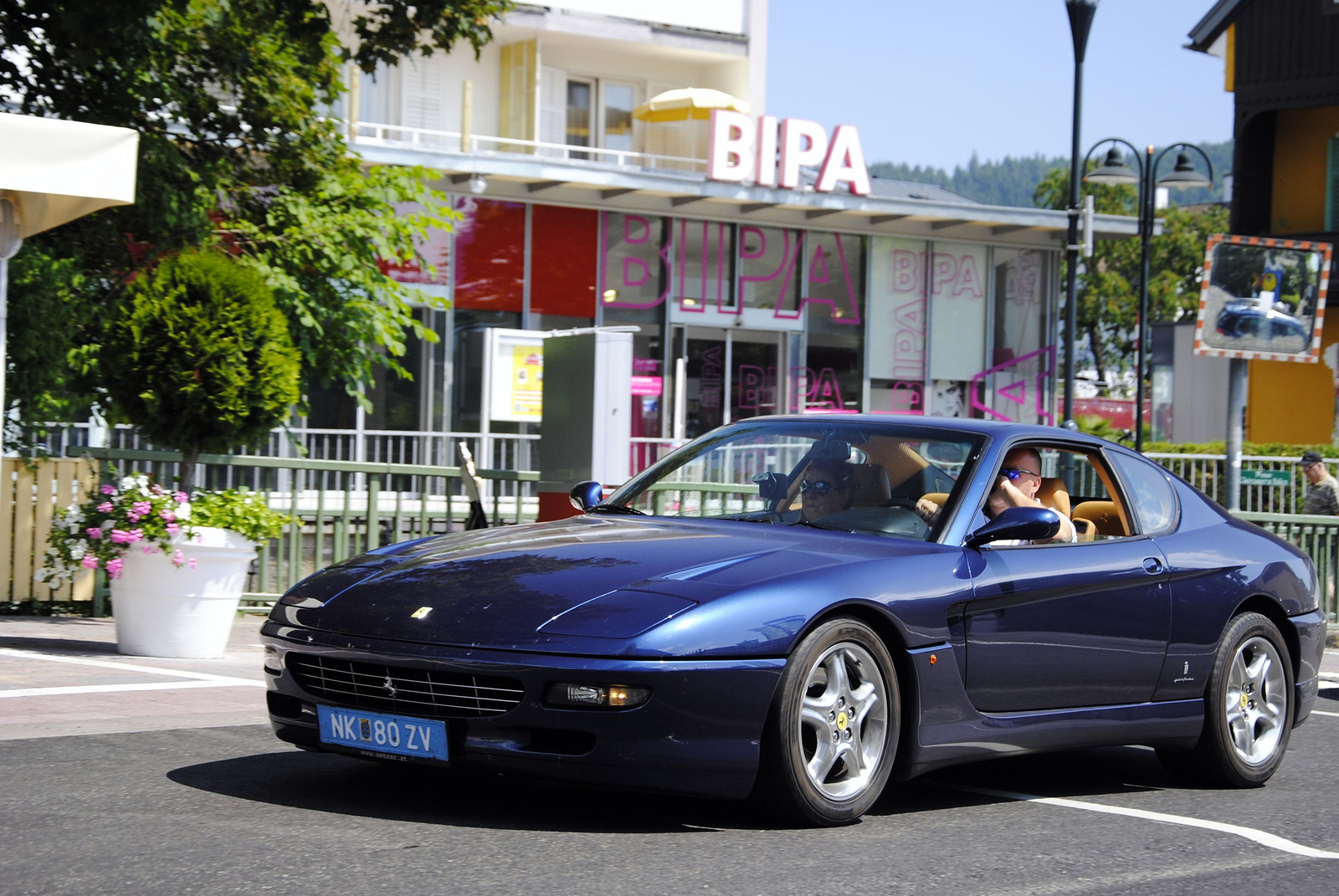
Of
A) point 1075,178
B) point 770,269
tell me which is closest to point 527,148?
point 770,269

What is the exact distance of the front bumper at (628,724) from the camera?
492 centimetres

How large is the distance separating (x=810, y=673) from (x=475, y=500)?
751 centimetres

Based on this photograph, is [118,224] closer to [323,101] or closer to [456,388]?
[323,101]

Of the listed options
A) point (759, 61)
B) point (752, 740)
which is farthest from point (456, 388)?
point (752, 740)

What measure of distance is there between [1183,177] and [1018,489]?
63.5 feet

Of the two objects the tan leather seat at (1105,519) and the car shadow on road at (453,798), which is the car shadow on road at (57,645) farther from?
the tan leather seat at (1105,519)

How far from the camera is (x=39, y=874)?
173 inches

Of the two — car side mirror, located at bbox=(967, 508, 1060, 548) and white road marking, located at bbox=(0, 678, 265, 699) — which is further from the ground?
car side mirror, located at bbox=(967, 508, 1060, 548)

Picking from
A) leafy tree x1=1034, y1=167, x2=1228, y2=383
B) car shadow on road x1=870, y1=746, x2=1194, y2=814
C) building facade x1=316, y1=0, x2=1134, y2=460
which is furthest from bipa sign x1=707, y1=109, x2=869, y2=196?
leafy tree x1=1034, y1=167, x2=1228, y2=383

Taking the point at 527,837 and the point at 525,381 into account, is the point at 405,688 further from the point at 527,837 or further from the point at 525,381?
the point at 525,381

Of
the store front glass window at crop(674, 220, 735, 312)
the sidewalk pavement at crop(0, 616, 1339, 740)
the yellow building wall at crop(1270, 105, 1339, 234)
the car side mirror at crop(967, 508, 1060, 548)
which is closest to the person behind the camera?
the car side mirror at crop(967, 508, 1060, 548)

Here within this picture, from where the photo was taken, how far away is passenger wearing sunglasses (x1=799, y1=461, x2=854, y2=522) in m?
6.21

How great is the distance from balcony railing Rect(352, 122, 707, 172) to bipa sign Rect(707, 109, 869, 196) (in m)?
1.42

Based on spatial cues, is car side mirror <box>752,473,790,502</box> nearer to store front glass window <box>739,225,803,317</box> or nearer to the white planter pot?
the white planter pot
